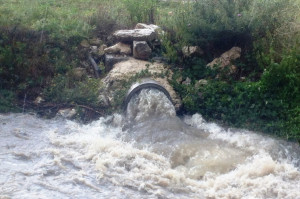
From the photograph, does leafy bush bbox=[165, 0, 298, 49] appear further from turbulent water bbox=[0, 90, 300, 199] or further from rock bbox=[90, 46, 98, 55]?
rock bbox=[90, 46, 98, 55]

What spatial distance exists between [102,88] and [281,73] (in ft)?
13.8

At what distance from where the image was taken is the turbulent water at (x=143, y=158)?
22.3 ft

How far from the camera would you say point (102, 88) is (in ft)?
35.0

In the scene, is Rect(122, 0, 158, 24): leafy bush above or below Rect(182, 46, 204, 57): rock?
above

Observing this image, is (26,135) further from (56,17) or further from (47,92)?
(56,17)

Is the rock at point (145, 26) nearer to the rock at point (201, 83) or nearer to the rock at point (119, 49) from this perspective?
the rock at point (119, 49)

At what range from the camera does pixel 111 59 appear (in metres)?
11.4

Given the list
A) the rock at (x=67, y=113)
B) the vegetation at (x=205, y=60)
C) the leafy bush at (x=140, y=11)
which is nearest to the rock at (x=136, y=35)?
the vegetation at (x=205, y=60)

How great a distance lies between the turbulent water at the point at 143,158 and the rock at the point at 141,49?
1.90 metres

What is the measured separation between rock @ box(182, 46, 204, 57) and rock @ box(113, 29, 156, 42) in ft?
3.18

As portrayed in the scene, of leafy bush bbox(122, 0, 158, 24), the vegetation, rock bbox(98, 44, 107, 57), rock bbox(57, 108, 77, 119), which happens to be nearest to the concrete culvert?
the vegetation

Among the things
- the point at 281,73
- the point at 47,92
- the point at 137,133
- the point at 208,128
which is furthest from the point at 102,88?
the point at 281,73

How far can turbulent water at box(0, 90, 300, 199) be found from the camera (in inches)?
267

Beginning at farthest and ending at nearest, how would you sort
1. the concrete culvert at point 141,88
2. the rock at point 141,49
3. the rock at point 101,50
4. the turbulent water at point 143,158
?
the rock at point 101,50
the rock at point 141,49
the concrete culvert at point 141,88
the turbulent water at point 143,158
